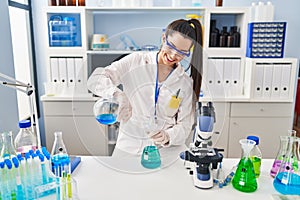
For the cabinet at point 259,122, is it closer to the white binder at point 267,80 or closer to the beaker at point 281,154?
the white binder at point 267,80

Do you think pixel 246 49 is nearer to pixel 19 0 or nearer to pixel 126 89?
pixel 126 89

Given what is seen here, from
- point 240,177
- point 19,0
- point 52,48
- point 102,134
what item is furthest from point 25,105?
point 240,177

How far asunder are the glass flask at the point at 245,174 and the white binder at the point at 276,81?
1.56 meters

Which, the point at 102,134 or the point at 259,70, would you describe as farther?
the point at 259,70

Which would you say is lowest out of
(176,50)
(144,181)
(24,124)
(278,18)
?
(144,181)

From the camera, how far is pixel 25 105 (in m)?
2.50

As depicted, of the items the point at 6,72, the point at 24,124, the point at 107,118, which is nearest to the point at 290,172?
the point at 107,118

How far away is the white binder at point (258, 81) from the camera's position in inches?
93.7

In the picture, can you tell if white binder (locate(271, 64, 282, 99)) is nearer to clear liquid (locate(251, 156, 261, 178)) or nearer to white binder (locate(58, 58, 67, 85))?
clear liquid (locate(251, 156, 261, 178))

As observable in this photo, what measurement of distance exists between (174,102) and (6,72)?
153cm

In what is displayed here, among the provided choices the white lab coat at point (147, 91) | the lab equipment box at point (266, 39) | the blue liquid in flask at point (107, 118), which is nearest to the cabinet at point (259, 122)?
the lab equipment box at point (266, 39)

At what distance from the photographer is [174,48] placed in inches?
36.4

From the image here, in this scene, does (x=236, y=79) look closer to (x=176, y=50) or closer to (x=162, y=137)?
(x=162, y=137)

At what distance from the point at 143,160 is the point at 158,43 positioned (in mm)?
519
